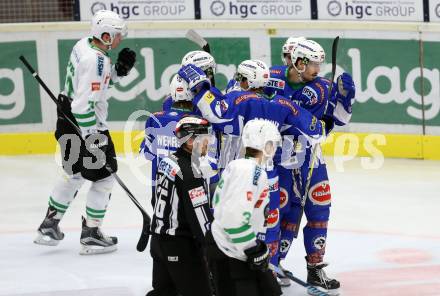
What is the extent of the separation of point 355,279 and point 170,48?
5179 mm

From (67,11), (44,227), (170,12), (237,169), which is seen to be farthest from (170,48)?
(237,169)

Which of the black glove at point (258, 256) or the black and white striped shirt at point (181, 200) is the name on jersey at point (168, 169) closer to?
the black and white striped shirt at point (181, 200)

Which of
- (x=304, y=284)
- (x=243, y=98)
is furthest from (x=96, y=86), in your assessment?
(x=304, y=284)

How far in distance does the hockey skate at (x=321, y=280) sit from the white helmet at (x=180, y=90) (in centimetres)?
143

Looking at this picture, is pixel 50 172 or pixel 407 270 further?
pixel 50 172

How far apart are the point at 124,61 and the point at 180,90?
4.87ft

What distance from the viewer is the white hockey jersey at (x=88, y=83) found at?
8.17 meters

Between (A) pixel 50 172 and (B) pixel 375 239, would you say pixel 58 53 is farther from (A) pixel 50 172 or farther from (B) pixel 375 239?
(B) pixel 375 239

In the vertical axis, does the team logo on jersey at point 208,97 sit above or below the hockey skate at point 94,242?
above

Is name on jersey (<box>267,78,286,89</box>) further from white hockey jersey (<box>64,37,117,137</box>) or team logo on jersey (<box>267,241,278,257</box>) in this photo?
white hockey jersey (<box>64,37,117,137</box>)

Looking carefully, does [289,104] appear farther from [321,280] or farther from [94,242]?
[94,242]

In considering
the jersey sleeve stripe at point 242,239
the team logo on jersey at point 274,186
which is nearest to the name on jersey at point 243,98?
the team logo on jersey at point 274,186

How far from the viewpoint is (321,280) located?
7.40 m

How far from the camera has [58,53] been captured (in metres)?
12.2
